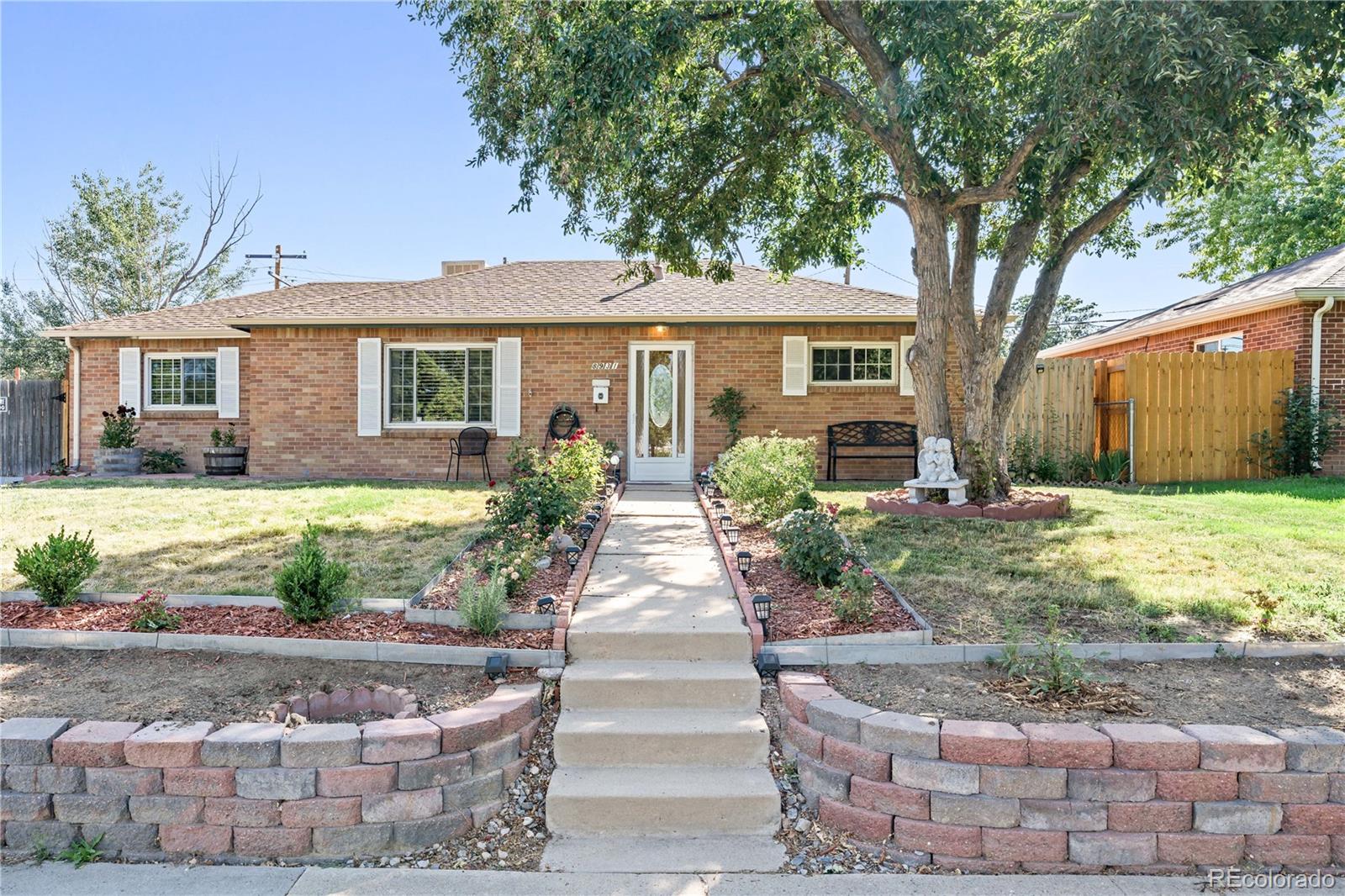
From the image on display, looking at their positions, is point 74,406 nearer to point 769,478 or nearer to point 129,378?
point 129,378

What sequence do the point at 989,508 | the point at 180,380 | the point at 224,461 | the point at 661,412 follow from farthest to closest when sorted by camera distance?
1. the point at 180,380
2. the point at 224,461
3. the point at 661,412
4. the point at 989,508

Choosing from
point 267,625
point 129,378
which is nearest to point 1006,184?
point 267,625

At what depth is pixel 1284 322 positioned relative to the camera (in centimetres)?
1081

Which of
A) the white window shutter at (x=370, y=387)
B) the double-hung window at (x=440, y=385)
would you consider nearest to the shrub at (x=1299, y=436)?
the double-hung window at (x=440, y=385)

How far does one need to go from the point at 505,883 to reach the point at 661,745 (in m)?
0.83

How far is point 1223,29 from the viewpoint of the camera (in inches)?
212

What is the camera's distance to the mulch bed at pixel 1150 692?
3.09 meters

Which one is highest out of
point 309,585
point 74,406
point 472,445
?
point 74,406

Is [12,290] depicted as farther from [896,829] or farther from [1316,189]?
[1316,189]

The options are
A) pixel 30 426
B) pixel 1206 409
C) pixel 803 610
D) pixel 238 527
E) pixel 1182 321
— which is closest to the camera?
pixel 803 610

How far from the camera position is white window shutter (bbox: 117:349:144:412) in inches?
522

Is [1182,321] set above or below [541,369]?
above

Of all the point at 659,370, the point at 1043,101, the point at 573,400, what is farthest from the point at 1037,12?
the point at 573,400

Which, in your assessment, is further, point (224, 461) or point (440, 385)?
point (224, 461)
